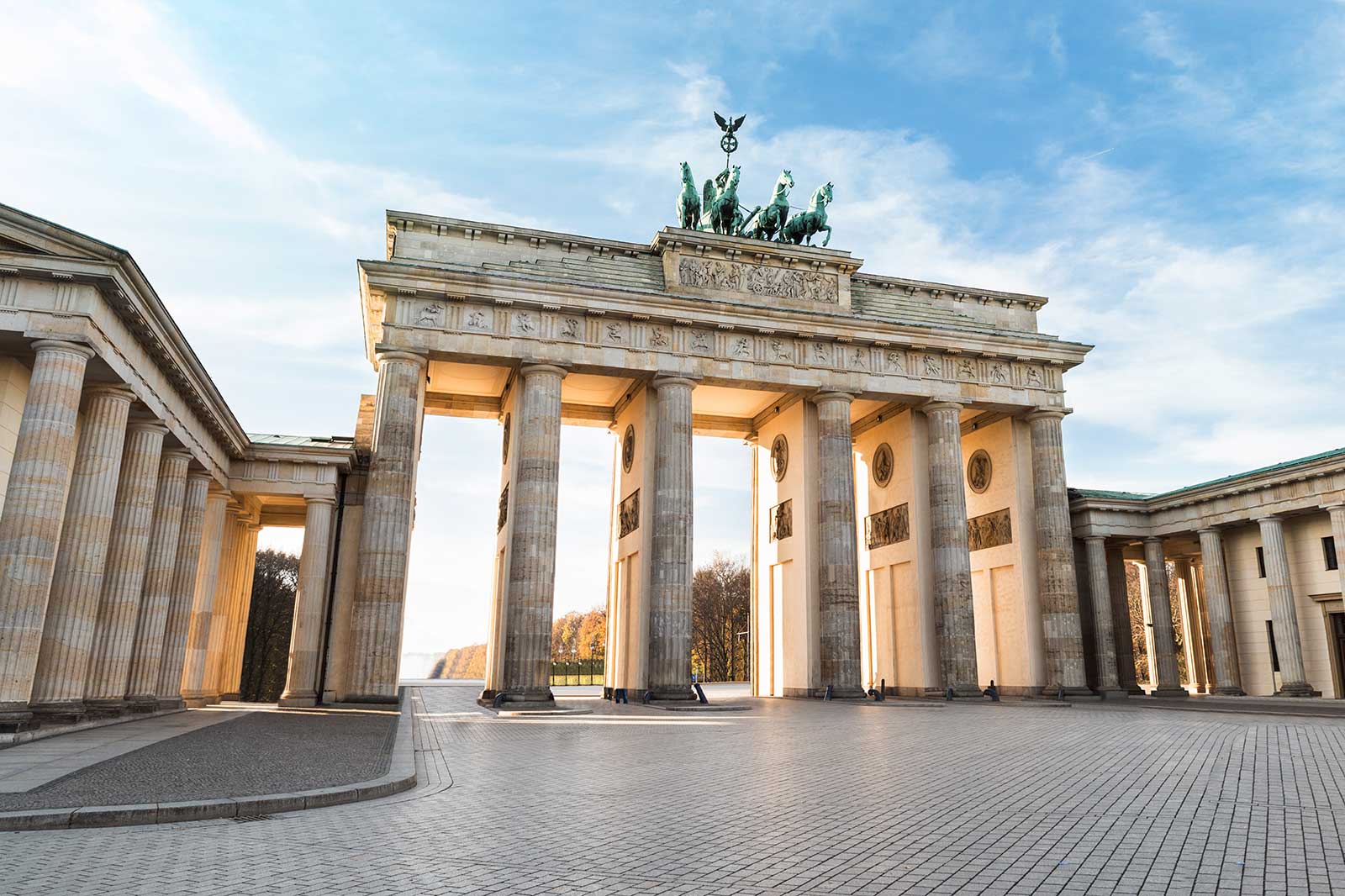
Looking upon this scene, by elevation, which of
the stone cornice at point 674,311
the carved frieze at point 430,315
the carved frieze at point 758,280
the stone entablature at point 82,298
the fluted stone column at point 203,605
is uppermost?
the carved frieze at point 758,280

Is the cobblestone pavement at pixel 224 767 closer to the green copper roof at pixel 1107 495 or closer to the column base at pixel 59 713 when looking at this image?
the column base at pixel 59 713

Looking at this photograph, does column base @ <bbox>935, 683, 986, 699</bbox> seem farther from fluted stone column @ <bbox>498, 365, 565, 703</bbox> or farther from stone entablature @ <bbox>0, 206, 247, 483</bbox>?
stone entablature @ <bbox>0, 206, 247, 483</bbox>

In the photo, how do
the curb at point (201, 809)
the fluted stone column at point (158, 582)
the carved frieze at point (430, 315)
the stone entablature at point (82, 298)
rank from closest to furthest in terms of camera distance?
the curb at point (201, 809) < the stone entablature at point (82, 298) < the fluted stone column at point (158, 582) < the carved frieze at point (430, 315)

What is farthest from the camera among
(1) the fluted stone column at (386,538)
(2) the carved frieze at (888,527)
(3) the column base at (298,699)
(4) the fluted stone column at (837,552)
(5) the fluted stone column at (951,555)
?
(2) the carved frieze at (888,527)

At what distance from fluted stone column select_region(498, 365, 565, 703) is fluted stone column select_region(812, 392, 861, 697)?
7.03 metres

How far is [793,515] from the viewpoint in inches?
1459

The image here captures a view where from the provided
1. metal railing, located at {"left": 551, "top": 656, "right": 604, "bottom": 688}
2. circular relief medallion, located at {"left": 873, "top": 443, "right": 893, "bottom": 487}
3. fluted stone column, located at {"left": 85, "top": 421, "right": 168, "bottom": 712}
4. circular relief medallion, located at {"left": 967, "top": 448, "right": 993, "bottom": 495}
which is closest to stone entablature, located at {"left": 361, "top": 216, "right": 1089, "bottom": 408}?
circular relief medallion, located at {"left": 967, "top": 448, "right": 993, "bottom": 495}

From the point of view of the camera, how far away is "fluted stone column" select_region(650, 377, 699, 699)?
1210 inches

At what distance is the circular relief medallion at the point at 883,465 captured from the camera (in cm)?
3981

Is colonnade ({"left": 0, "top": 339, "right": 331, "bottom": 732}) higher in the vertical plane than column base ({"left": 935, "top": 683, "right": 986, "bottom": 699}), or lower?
higher

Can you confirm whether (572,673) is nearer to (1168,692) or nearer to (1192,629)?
(1168,692)

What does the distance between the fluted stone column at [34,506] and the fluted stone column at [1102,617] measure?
36482mm

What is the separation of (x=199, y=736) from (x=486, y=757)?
6.49 metres

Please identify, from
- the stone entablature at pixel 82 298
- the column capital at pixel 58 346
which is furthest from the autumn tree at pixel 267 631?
the column capital at pixel 58 346
